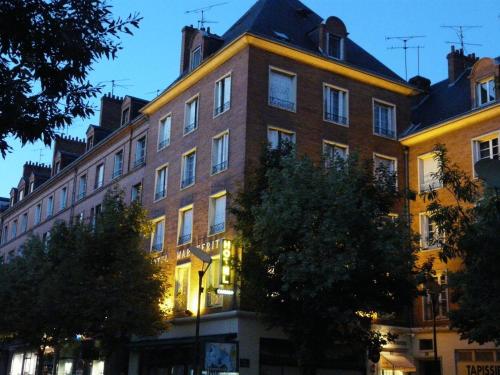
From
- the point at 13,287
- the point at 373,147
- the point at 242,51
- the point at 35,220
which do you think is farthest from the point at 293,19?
the point at 35,220

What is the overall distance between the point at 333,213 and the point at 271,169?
3.03m

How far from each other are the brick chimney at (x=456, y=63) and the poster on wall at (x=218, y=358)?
18637mm

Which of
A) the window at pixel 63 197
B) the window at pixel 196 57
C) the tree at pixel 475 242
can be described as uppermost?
the window at pixel 196 57

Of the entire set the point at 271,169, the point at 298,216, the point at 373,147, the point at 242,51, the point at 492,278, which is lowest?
the point at 492,278

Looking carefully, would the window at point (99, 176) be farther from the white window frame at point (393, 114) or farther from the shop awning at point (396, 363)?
the shop awning at point (396, 363)

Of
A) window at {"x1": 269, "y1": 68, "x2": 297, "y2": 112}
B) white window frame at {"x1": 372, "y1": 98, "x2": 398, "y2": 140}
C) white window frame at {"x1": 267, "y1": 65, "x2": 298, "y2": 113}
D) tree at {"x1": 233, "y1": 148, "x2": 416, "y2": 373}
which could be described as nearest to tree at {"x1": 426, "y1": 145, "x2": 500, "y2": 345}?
tree at {"x1": 233, "y1": 148, "x2": 416, "y2": 373}

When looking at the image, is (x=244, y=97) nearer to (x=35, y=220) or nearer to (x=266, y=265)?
(x=266, y=265)

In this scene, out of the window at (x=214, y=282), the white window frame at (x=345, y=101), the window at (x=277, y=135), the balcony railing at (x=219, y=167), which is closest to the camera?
the window at (x=214, y=282)

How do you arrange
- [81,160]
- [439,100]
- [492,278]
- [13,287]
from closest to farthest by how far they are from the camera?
[492,278], [13,287], [439,100], [81,160]

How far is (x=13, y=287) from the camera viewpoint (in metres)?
30.3

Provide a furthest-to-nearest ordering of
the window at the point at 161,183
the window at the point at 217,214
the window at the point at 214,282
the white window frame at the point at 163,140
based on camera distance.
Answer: the white window frame at the point at 163,140 → the window at the point at 161,183 → the window at the point at 217,214 → the window at the point at 214,282

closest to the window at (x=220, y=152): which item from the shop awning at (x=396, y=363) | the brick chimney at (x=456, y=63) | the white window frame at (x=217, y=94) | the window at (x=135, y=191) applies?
the white window frame at (x=217, y=94)

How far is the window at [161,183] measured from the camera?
32.9m

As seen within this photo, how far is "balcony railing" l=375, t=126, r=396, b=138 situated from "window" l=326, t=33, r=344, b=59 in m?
3.58
